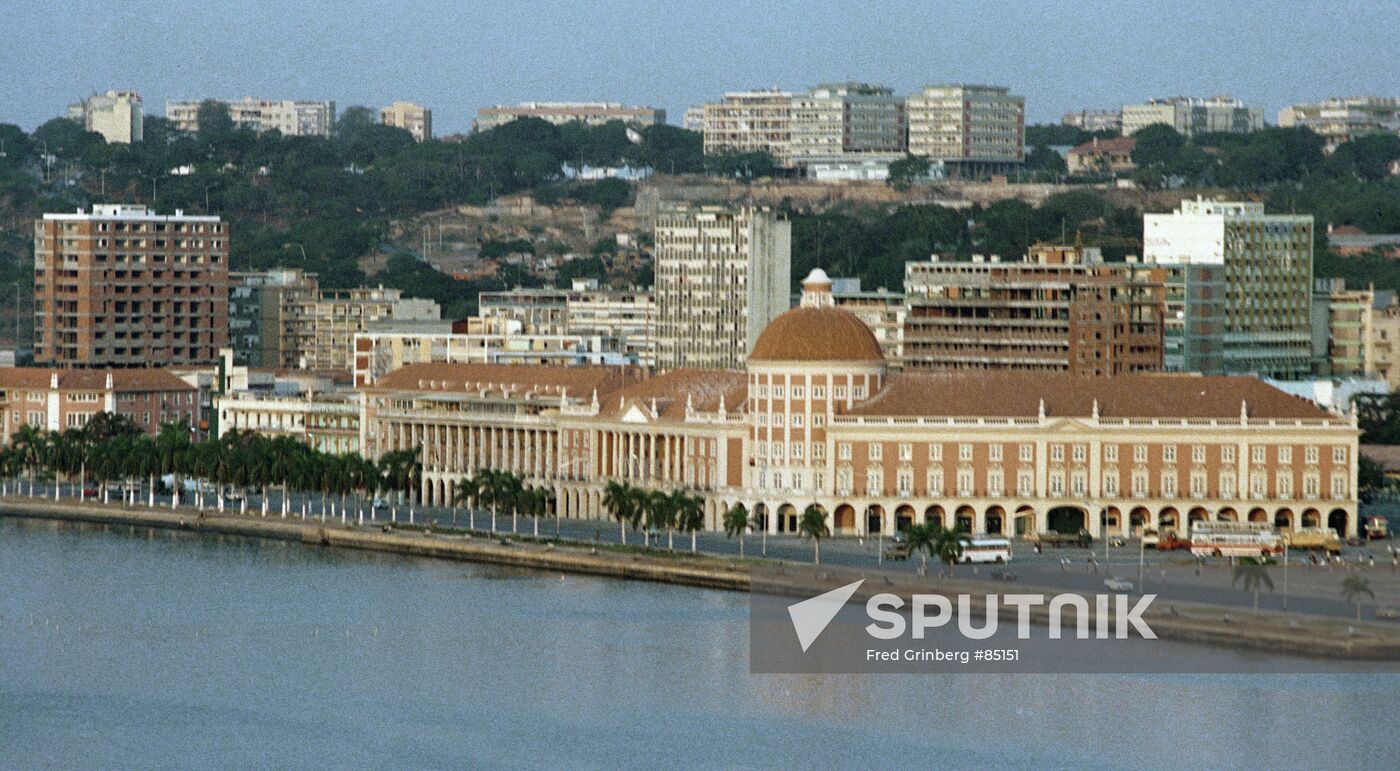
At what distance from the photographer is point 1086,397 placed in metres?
102

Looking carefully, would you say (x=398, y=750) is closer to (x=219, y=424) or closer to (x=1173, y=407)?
(x=1173, y=407)

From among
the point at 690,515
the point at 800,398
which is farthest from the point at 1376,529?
the point at 690,515

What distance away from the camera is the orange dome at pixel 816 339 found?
4070 inches

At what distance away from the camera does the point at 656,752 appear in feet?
222

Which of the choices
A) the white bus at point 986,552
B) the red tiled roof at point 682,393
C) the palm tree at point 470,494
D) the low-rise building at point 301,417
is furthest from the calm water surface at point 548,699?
the low-rise building at point 301,417

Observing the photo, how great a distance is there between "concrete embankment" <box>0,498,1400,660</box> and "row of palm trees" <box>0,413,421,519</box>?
2.53 meters

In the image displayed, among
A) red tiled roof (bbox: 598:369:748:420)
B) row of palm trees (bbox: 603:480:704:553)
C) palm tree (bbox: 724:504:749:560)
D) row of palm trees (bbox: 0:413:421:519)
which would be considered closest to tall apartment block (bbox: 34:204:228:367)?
row of palm trees (bbox: 0:413:421:519)

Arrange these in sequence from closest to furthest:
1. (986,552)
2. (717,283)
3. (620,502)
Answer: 1. (986,552)
2. (620,502)
3. (717,283)

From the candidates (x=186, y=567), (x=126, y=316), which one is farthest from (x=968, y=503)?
(x=126, y=316)

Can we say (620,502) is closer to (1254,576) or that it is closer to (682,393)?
(682,393)

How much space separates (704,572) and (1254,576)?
15.2m

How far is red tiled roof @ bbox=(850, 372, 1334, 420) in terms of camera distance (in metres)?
101

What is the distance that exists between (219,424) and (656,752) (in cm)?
6691

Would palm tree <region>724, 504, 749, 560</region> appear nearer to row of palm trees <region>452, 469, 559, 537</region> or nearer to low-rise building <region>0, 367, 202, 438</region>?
row of palm trees <region>452, 469, 559, 537</region>
